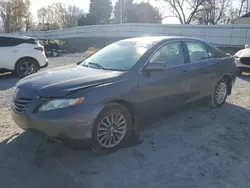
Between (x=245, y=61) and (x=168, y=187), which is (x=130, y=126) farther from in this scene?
(x=245, y=61)

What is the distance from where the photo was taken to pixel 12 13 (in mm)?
45031

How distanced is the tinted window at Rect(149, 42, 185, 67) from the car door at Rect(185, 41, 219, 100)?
0.77 feet

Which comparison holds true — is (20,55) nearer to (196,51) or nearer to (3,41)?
(3,41)

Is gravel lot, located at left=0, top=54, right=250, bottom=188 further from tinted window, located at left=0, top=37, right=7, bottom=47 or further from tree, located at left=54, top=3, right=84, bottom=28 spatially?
tree, located at left=54, top=3, right=84, bottom=28

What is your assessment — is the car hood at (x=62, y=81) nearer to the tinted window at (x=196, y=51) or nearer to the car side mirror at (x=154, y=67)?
Result: the car side mirror at (x=154, y=67)

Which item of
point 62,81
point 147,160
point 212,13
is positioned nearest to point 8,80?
point 62,81

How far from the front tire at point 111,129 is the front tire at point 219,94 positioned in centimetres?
255

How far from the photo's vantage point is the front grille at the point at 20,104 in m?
3.33

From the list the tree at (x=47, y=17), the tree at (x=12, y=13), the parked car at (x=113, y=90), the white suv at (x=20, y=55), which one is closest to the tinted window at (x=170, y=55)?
the parked car at (x=113, y=90)

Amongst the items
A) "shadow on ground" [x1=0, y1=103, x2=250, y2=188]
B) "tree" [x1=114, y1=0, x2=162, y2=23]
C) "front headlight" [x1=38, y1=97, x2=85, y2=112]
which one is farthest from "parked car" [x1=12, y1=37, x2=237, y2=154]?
"tree" [x1=114, y1=0, x2=162, y2=23]

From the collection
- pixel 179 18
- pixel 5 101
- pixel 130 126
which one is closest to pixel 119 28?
pixel 179 18

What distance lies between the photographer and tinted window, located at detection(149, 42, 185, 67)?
4203 mm

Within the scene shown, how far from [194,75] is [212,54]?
99cm

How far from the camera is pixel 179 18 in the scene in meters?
40.8
